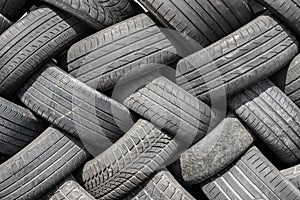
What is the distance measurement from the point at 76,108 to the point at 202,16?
255 millimetres

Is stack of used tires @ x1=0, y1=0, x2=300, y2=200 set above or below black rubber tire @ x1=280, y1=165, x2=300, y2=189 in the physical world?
above

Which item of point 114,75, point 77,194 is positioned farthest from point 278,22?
point 77,194

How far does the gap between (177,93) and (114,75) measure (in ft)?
0.35

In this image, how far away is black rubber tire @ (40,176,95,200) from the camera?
0.99 metres

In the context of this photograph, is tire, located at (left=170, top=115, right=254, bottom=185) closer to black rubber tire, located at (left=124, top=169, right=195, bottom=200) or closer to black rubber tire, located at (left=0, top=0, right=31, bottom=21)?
black rubber tire, located at (left=124, top=169, right=195, bottom=200)

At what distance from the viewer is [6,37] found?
38.3 inches

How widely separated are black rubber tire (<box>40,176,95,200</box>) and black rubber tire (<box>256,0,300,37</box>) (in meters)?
0.43

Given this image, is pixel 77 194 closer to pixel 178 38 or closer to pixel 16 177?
pixel 16 177

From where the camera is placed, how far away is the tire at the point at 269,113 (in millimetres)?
950

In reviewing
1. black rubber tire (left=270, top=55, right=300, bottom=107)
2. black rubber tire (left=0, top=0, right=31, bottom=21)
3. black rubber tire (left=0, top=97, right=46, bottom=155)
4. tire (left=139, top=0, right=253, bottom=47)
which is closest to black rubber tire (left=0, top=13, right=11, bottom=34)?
black rubber tire (left=0, top=0, right=31, bottom=21)

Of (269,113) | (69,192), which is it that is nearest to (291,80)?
(269,113)

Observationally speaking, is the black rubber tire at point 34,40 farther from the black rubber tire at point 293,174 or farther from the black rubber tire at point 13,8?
the black rubber tire at point 293,174

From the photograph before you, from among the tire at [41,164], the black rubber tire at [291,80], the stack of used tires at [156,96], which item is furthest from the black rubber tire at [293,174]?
the tire at [41,164]

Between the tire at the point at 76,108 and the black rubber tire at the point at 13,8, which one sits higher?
the black rubber tire at the point at 13,8
